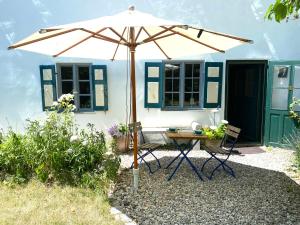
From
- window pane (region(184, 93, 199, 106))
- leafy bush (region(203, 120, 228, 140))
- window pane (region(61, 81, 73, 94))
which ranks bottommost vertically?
leafy bush (region(203, 120, 228, 140))

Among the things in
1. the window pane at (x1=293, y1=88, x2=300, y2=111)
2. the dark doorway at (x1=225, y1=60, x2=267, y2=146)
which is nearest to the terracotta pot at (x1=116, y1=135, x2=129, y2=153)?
the dark doorway at (x1=225, y1=60, x2=267, y2=146)

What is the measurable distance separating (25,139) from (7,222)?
167 cm

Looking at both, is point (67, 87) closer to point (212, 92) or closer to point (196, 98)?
point (196, 98)

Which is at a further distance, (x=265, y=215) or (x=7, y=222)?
(x=265, y=215)

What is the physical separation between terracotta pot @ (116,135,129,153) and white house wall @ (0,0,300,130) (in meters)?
0.62

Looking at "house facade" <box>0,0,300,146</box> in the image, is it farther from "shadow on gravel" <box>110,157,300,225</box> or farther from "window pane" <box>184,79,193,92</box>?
"shadow on gravel" <box>110,157,300,225</box>

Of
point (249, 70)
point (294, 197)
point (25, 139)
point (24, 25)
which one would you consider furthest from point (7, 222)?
point (249, 70)

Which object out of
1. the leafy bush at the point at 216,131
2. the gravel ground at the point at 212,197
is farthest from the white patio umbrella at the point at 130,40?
the leafy bush at the point at 216,131

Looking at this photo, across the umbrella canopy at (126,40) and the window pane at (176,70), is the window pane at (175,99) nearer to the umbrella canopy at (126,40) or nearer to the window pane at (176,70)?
the window pane at (176,70)

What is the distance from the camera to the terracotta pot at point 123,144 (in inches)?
241

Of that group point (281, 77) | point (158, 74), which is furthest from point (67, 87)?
point (281, 77)

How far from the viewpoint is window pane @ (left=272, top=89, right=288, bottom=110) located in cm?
645

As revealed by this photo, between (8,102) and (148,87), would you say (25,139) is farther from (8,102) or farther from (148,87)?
(148,87)

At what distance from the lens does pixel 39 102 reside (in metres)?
6.39
